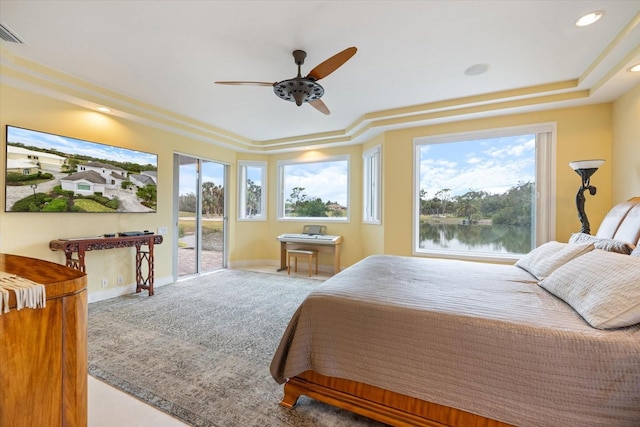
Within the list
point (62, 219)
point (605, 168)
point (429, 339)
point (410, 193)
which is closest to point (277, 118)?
point (410, 193)

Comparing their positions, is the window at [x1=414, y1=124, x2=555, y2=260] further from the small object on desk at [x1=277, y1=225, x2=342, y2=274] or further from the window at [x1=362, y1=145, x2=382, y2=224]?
the small object on desk at [x1=277, y1=225, x2=342, y2=274]

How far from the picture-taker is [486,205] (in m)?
3.95

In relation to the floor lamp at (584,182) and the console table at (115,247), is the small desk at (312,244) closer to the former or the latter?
the console table at (115,247)

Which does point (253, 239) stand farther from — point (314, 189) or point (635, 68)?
point (635, 68)

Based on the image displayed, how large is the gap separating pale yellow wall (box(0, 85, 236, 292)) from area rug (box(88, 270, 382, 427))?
593 mm

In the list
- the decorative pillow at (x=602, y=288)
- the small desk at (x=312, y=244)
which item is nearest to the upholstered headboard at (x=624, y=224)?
the decorative pillow at (x=602, y=288)

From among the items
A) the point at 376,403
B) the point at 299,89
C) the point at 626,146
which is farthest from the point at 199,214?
the point at 626,146

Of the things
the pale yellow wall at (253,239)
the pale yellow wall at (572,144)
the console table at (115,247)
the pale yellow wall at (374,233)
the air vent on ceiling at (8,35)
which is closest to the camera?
the air vent on ceiling at (8,35)

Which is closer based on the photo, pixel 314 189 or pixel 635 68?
pixel 635 68

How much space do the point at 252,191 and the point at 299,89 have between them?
4.03 m

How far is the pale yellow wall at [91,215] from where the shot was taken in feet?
9.61

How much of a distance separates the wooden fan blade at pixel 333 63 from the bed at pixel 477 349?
1650mm

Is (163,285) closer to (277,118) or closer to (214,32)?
(277,118)

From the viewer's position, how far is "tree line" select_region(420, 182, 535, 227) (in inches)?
146
